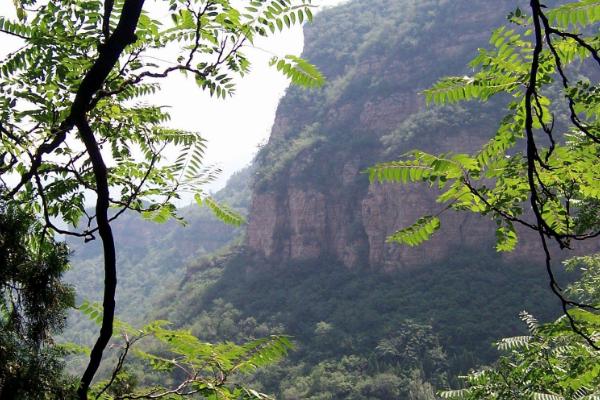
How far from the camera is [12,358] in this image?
55.6 inches

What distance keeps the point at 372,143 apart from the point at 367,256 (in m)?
11.1

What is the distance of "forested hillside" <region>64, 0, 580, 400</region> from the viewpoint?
32.9 m

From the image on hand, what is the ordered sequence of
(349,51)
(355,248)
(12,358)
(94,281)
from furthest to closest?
(94,281) < (349,51) < (355,248) < (12,358)

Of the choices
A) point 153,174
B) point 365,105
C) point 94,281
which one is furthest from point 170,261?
point 153,174

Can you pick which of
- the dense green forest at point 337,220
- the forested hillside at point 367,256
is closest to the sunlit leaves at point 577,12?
the dense green forest at point 337,220

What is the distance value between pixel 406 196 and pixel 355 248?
Answer: 7049 millimetres

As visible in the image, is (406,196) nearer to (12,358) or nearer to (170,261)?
(12,358)

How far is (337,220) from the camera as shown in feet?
157

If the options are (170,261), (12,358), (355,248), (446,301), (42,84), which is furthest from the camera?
(170,261)

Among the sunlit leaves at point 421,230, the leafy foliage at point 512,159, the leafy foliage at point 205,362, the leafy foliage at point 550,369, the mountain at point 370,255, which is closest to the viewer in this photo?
the leafy foliage at point 205,362

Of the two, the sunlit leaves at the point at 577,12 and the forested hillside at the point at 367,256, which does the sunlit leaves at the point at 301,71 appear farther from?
the forested hillside at the point at 367,256

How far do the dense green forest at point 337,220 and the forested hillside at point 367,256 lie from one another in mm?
198

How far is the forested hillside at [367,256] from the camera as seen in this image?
108 feet

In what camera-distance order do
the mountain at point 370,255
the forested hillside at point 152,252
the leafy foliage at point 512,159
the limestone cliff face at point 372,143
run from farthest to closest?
the forested hillside at point 152,252, the limestone cliff face at point 372,143, the mountain at point 370,255, the leafy foliage at point 512,159
